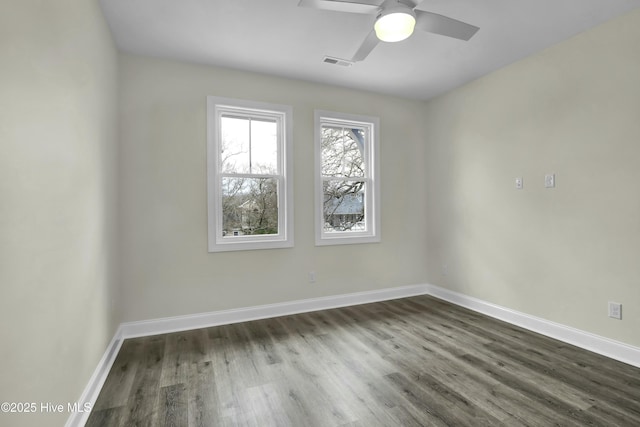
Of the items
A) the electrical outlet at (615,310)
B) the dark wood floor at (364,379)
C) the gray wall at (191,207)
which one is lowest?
the dark wood floor at (364,379)

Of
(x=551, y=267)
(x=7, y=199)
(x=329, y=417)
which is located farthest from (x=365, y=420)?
(x=551, y=267)

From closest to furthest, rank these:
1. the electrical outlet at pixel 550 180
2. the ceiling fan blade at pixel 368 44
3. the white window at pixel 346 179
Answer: the ceiling fan blade at pixel 368 44, the electrical outlet at pixel 550 180, the white window at pixel 346 179

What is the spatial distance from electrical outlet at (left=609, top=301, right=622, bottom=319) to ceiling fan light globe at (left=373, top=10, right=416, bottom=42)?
108 inches

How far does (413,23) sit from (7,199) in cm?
228

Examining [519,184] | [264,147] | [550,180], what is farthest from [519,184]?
[264,147]

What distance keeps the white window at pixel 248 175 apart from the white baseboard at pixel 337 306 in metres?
0.74

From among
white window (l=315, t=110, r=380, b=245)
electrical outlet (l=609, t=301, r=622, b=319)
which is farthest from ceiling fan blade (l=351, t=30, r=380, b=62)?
electrical outlet (l=609, t=301, r=622, b=319)

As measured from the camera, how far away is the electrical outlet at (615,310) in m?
2.48

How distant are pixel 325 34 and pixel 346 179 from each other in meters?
1.77

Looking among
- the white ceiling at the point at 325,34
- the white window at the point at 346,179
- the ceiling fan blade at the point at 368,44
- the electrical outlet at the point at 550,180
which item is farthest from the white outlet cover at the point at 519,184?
the ceiling fan blade at the point at 368,44

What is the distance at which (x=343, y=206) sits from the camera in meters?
4.07

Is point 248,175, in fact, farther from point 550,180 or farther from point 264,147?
point 550,180

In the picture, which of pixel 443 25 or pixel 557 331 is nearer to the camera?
pixel 443 25

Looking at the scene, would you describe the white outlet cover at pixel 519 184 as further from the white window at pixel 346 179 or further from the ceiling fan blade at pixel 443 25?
the ceiling fan blade at pixel 443 25
